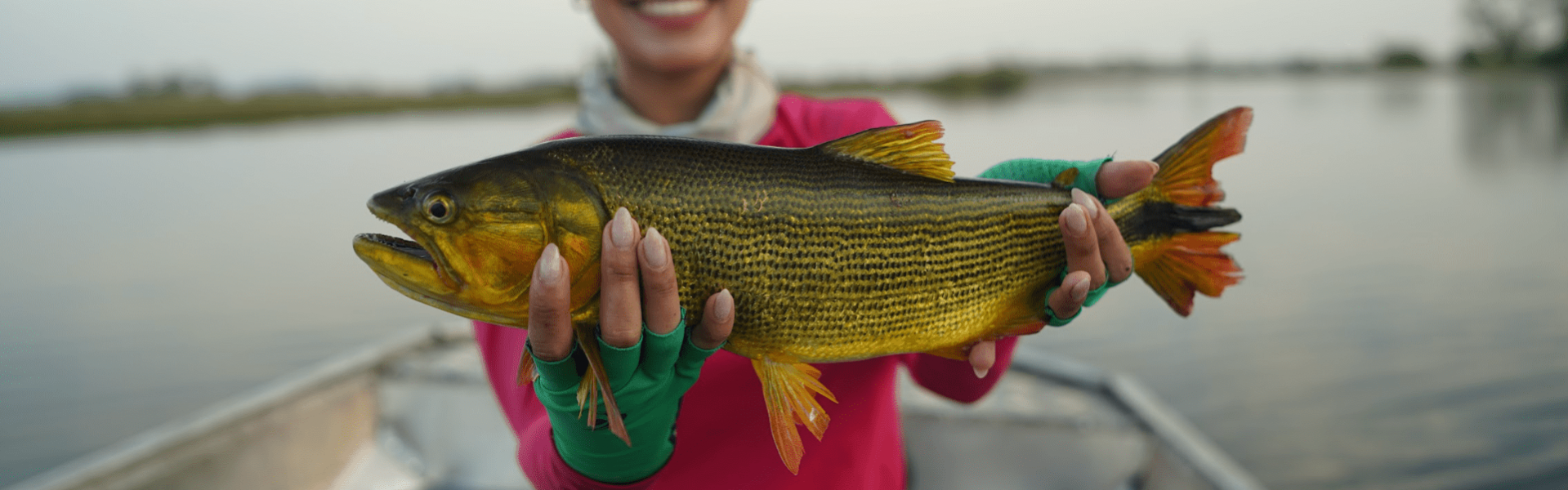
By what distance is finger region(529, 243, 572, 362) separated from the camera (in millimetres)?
1524

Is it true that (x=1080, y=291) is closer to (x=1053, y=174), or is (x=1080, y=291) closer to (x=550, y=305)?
(x=1053, y=174)

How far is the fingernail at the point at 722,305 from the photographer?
1669 millimetres

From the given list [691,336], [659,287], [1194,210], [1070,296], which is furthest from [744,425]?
[1194,210]

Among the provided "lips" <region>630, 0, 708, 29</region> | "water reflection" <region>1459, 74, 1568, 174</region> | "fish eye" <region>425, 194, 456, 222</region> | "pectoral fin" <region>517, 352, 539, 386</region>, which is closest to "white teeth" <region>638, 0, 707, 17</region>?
"lips" <region>630, 0, 708, 29</region>

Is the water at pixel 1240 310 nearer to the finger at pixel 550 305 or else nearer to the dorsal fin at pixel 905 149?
the dorsal fin at pixel 905 149

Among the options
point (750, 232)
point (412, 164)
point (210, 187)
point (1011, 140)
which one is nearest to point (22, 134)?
point (210, 187)

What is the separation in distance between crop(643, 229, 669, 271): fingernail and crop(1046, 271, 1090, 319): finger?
0.96 metres

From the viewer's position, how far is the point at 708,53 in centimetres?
253

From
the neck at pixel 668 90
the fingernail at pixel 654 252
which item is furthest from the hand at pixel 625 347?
the neck at pixel 668 90

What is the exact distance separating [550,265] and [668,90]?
1360 mm

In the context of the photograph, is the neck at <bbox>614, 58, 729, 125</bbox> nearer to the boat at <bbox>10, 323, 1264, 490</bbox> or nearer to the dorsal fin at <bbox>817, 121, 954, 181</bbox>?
the dorsal fin at <bbox>817, 121, 954, 181</bbox>

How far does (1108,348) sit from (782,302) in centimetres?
907

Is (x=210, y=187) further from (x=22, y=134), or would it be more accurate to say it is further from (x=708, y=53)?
(x=708, y=53)

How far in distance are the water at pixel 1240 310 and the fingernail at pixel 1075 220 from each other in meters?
0.31
